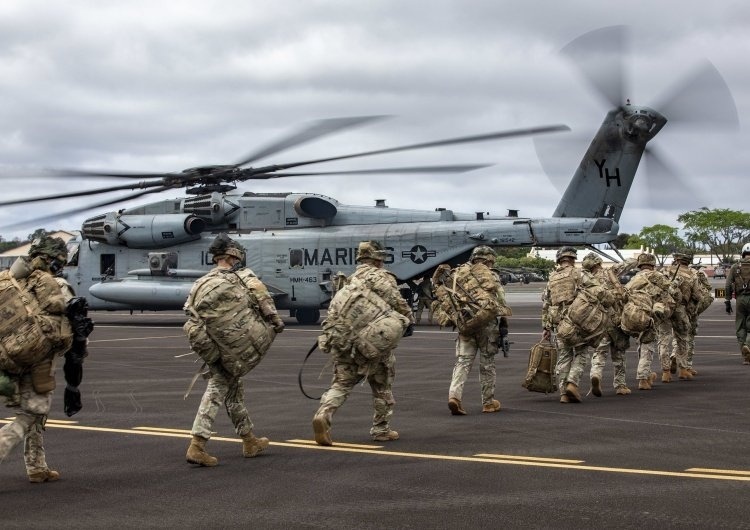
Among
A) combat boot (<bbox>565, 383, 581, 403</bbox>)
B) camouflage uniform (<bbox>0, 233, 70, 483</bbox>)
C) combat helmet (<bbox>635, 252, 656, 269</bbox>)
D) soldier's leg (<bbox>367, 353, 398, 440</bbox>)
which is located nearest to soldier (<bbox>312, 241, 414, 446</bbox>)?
soldier's leg (<bbox>367, 353, 398, 440</bbox>)

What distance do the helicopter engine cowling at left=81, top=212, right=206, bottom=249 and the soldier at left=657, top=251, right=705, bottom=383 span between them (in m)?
16.3

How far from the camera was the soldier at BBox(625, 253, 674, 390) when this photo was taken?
13.1m

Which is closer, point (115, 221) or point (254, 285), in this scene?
point (254, 285)

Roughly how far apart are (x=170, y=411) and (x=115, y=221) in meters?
18.6

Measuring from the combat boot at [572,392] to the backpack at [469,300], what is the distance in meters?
1.30

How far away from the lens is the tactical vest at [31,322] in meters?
7.09

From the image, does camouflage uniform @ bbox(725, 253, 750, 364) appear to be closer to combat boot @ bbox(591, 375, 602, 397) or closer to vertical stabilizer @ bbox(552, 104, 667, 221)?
combat boot @ bbox(591, 375, 602, 397)

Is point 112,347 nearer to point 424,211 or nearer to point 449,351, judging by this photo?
point 449,351

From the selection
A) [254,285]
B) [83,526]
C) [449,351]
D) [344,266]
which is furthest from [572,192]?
[83,526]

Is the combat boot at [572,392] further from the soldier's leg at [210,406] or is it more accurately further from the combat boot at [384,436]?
the soldier's leg at [210,406]

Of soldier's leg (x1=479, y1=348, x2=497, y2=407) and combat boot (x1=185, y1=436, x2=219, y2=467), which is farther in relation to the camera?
soldier's leg (x1=479, y1=348, x2=497, y2=407)

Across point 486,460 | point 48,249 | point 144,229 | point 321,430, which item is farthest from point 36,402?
point 144,229

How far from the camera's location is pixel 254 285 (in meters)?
8.27

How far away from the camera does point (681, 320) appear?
14.6 metres
